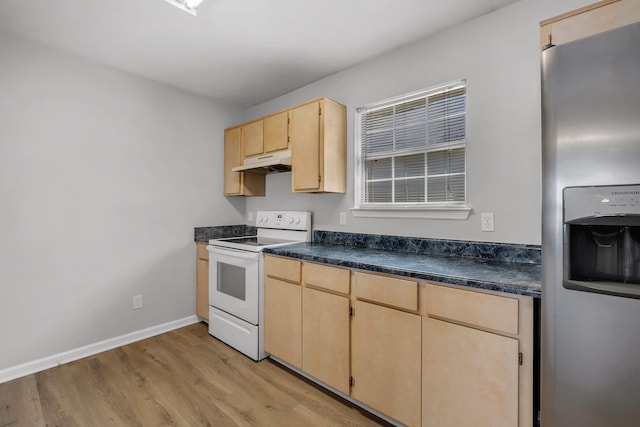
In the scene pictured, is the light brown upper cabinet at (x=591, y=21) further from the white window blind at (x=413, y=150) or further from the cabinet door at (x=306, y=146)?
the cabinet door at (x=306, y=146)

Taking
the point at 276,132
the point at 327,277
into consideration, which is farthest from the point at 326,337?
the point at 276,132

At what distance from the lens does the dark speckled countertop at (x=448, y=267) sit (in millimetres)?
1294

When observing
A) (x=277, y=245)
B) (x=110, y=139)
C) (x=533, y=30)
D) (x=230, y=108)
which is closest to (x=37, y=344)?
(x=110, y=139)

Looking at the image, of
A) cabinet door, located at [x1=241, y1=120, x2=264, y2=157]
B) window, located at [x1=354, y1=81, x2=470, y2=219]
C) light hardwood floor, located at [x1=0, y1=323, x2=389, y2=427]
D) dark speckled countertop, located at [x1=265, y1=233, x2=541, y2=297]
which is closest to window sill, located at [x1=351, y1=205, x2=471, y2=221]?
window, located at [x1=354, y1=81, x2=470, y2=219]

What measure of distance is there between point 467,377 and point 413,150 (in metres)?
1.52

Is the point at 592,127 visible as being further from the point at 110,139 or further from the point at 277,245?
the point at 110,139

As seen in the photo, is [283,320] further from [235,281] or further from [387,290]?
[387,290]

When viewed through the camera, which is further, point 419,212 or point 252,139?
point 252,139

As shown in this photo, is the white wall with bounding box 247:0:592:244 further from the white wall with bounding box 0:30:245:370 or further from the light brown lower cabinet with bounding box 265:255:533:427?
the white wall with bounding box 0:30:245:370

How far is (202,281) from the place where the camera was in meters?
3.17

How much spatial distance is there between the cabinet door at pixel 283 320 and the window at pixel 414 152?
2.88 ft

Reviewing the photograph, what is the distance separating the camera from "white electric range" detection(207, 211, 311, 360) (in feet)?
7.91

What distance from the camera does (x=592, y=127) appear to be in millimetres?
1012

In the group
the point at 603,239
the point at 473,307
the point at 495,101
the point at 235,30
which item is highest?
the point at 235,30
